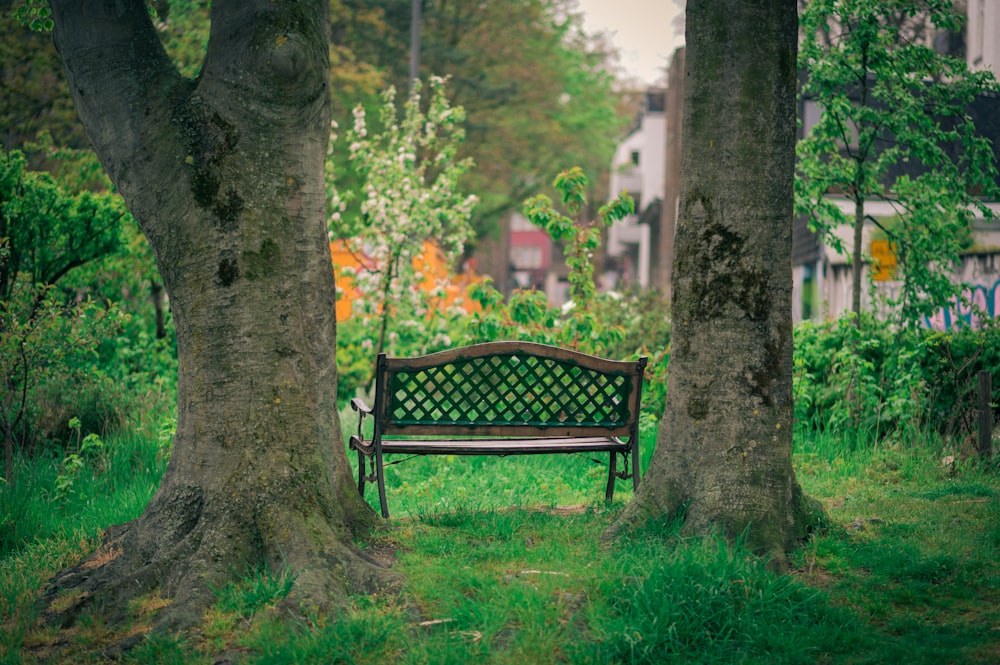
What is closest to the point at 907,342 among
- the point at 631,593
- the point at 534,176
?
the point at 631,593

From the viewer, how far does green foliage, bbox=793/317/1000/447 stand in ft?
27.3

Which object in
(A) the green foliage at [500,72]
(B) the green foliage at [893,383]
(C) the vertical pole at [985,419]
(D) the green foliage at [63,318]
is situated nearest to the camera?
(C) the vertical pole at [985,419]

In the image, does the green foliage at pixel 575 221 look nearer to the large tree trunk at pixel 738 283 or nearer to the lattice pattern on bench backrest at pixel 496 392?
the lattice pattern on bench backrest at pixel 496 392

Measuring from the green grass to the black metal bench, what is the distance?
1.42 feet

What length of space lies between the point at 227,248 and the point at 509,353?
199cm

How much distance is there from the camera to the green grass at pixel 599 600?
414 centimetres

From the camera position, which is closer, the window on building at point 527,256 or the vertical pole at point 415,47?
the vertical pole at point 415,47

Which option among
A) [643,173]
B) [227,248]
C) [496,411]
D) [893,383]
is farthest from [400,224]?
[643,173]

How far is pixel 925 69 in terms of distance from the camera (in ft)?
31.5

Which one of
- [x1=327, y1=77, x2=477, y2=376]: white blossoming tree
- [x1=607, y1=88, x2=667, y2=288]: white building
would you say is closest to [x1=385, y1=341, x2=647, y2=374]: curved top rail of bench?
[x1=327, y1=77, x2=477, y2=376]: white blossoming tree

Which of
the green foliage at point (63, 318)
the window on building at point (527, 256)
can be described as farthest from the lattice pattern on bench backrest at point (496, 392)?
the window on building at point (527, 256)

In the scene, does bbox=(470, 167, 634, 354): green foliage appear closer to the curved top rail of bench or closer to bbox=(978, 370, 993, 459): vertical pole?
the curved top rail of bench

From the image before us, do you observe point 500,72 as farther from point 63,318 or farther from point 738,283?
point 738,283

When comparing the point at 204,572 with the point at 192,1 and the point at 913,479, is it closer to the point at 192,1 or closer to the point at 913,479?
the point at 913,479
